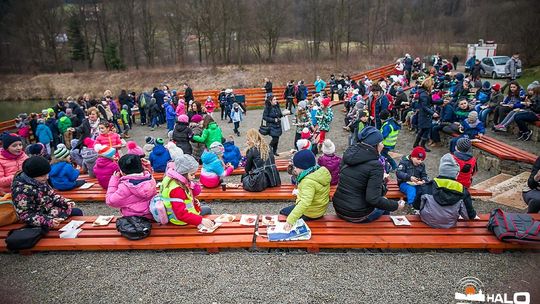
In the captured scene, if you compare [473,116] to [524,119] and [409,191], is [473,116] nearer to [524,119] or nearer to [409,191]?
[524,119]

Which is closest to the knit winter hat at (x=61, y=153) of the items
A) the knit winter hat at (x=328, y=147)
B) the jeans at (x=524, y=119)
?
the knit winter hat at (x=328, y=147)

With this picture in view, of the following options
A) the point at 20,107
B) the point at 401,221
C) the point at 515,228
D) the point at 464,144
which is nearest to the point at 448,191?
the point at 401,221

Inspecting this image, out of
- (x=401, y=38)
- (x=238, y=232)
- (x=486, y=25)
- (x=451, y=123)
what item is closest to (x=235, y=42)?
(x=401, y=38)

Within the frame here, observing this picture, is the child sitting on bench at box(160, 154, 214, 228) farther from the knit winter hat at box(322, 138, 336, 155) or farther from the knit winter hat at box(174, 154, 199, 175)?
the knit winter hat at box(322, 138, 336, 155)

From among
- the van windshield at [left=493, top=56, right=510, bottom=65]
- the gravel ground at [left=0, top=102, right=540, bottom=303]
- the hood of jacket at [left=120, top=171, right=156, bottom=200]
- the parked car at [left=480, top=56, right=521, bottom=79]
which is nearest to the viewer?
the gravel ground at [left=0, top=102, right=540, bottom=303]

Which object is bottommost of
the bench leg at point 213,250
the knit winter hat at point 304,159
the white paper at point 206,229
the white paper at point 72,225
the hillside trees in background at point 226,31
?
the bench leg at point 213,250

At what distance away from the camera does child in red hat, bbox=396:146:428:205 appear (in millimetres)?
5438

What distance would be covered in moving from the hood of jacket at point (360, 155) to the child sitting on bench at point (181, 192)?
74.9 inches

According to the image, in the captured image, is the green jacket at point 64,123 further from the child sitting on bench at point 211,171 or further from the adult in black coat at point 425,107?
the adult in black coat at point 425,107

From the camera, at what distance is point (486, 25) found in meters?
28.9

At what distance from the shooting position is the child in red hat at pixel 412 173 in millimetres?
5438

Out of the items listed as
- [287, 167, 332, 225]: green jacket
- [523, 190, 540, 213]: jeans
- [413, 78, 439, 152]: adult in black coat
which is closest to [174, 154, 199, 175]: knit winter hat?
[287, 167, 332, 225]: green jacket

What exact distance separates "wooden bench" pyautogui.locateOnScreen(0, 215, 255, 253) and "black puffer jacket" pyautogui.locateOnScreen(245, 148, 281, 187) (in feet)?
5.63

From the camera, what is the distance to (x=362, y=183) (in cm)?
424
